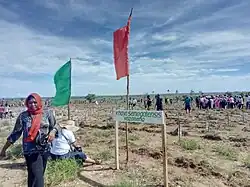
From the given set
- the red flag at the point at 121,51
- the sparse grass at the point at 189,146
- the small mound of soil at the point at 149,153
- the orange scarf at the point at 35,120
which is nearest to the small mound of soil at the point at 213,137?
the sparse grass at the point at 189,146

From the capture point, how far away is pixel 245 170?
22.6ft

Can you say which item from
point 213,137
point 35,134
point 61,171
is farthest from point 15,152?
point 213,137

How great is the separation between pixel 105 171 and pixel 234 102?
2973 cm

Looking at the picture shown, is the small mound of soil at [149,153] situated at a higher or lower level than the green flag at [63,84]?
lower

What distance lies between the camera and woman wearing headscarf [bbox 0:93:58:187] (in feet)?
13.0

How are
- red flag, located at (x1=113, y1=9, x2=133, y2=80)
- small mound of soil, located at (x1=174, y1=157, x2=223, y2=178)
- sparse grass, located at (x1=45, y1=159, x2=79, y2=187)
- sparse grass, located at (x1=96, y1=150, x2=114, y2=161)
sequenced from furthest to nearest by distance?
sparse grass, located at (x1=96, y1=150, x2=114, y2=161) → red flag, located at (x1=113, y1=9, x2=133, y2=80) → small mound of soil, located at (x1=174, y1=157, x2=223, y2=178) → sparse grass, located at (x1=45, y1=159, x2=79, y2=187)

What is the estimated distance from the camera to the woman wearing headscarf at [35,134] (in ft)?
13.0

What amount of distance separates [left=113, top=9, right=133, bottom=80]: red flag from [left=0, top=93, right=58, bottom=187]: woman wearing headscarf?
3.02 metres

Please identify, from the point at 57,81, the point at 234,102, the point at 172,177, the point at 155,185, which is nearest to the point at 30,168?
the point at 155,185

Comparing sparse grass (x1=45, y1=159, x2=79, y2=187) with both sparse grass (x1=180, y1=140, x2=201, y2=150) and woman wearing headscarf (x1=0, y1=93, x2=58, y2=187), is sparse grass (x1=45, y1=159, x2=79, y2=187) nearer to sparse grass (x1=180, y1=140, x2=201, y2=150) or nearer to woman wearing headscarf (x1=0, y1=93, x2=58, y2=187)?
woman wearing headscarf (x1=0, y1=93, x2=58, y2=187)

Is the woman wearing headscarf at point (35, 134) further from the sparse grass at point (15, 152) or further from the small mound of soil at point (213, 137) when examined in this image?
the small mound of soil at point (213, 137)

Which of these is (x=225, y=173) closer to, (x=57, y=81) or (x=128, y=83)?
(x=128, y=83)

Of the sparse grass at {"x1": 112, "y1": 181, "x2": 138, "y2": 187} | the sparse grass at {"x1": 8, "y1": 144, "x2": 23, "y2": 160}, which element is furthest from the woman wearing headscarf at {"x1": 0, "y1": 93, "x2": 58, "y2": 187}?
the sparse grass at {"x1": 8, "y1": 144, "x2": 23, "y2": 160}

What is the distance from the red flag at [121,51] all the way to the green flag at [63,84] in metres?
3.08
